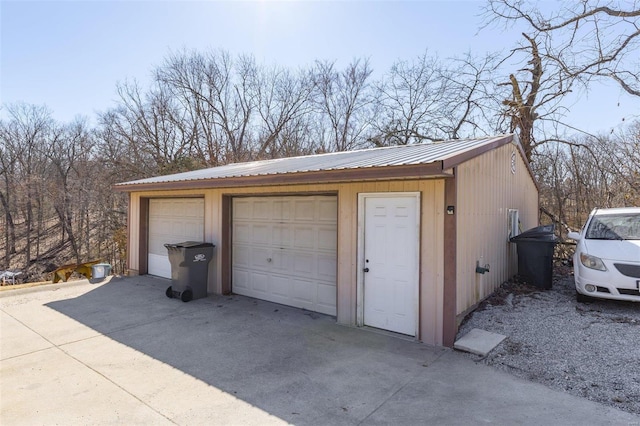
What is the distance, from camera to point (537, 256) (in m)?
6.68

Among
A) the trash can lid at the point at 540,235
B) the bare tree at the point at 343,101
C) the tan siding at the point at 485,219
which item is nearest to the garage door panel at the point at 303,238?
the tan siding at the point at 485,219

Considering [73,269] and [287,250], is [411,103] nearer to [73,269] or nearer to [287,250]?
[287,250]

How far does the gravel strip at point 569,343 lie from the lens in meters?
3.37

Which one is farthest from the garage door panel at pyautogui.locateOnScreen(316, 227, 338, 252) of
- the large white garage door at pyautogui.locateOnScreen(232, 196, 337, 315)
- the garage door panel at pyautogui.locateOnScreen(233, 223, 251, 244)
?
the garage door panel at pyautogui.locateOnScreen(233, 223, 251, 244)

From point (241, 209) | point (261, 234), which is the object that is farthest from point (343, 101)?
point (261, 234)

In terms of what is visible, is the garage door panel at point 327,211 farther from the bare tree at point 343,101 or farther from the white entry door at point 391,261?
the bare tree at point 343,101

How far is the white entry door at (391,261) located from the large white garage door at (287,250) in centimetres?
82

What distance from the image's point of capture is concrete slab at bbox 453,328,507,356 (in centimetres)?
414

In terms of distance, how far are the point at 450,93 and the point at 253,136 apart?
11431mm

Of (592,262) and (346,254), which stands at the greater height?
(346,254)

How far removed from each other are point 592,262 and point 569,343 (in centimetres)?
169

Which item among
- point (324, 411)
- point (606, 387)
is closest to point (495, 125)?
point (606, 387)

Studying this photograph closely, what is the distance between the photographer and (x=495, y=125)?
13.8 m

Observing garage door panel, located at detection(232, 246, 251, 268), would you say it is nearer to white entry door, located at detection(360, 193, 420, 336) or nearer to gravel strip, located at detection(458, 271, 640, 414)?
white entry door, located at detection(360, 193, 420, 336)
